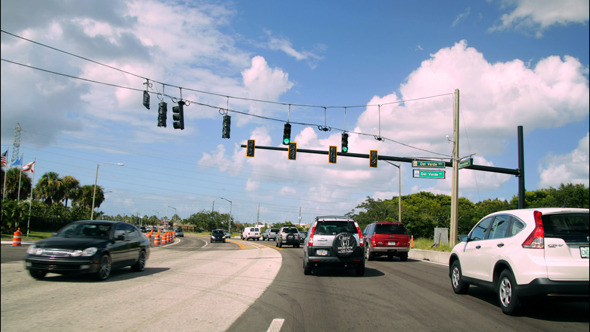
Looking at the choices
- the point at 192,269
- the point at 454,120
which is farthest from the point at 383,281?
the point at 454,120

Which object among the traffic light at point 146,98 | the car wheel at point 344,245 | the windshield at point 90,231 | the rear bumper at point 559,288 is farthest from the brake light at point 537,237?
the traffic light at point 146,98

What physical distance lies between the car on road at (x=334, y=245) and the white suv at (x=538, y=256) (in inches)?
197

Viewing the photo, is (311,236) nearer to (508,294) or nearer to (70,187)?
(508,294)

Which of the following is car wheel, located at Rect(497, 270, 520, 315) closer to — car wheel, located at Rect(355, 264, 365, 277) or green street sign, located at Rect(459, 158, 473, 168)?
car wheel, located at Rect(355, 264, 365, 277)

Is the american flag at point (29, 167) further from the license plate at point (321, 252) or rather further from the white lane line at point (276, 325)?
the license plate at point (321, 252)

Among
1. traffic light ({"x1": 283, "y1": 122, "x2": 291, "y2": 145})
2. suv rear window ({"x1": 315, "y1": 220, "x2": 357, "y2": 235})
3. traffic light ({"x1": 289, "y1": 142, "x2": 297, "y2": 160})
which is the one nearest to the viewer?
suv rear window ({"x1": 315, "y1": 220, "x2": 357, "y2": 235})

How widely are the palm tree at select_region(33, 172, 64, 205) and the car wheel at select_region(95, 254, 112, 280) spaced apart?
4.28 meters

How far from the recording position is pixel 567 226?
270 inches

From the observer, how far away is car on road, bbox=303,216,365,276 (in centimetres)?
1287

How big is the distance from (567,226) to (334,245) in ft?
22.7

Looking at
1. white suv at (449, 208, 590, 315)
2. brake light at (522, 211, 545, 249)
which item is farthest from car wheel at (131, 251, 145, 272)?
brake light at (522, 211, 545, 249)

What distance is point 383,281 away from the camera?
12.1m

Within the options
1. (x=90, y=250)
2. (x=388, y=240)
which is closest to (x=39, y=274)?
(x=90, y=250)

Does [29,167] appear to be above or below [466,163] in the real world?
below
